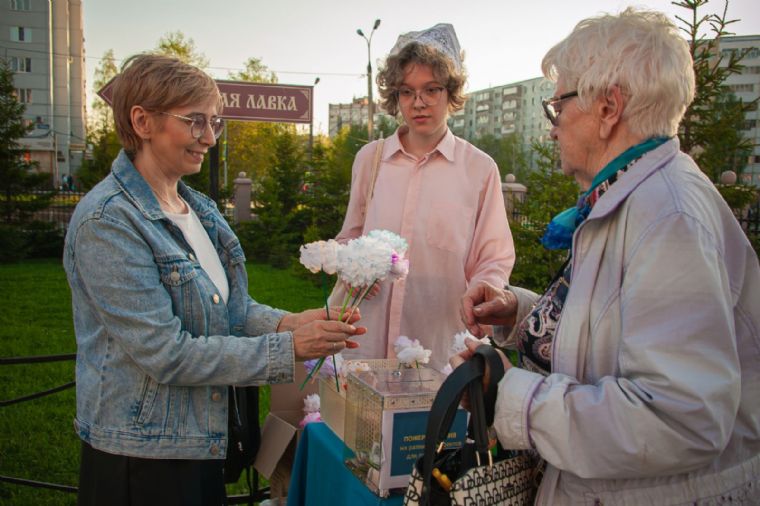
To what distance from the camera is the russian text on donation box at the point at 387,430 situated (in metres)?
1.82

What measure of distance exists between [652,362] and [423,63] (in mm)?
2204

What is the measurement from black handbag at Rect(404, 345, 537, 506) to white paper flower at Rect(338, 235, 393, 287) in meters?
0.65

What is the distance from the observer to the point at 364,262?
2.09 m

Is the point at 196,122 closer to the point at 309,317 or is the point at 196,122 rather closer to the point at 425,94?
the point at 309,317

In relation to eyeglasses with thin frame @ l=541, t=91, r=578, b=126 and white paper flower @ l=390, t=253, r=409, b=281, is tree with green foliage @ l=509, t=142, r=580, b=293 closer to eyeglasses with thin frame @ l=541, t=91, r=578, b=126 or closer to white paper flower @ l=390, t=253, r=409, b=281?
white paper flower @ l=390, t=253, r=409, b=281

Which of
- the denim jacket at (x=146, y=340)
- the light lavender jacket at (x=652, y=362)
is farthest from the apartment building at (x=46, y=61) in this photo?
the light lavender jacket at (x=652, y=362)

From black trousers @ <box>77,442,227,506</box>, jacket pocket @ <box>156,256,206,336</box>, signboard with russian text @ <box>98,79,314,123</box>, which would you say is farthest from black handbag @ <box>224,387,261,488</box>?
signboard with russian text @ <box>98,79,314,123</box>

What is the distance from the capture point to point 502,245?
3.05 metres

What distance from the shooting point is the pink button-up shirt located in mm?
3027

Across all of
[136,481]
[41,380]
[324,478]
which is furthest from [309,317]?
[41,380]

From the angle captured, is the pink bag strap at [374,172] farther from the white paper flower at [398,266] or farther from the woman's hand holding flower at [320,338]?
the woman's hand holding flower at [320,338]

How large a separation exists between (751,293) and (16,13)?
56549 mm

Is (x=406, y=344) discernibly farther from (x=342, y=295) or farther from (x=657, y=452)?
(x=657, y=452)

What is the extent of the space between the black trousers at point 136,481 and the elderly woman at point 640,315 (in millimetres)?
1195
